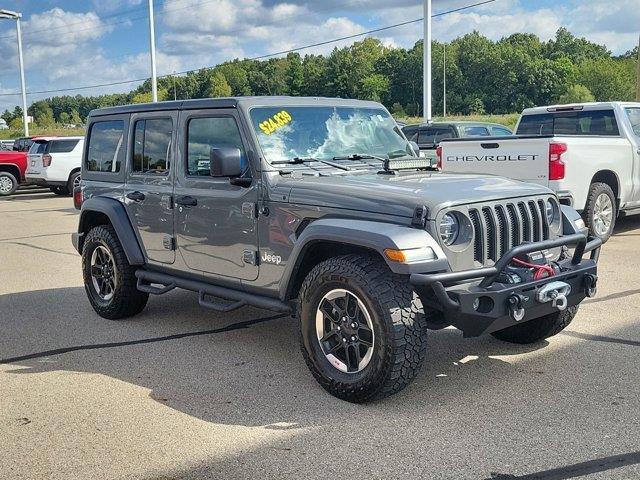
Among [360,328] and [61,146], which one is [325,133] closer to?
[360,328]

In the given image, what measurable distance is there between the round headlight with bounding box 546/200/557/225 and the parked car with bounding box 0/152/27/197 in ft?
67.0

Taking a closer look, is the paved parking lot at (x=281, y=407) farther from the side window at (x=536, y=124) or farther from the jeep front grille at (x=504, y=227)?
the side window at (x=536, y=124)

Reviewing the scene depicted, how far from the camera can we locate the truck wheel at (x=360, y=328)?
4.04 metres

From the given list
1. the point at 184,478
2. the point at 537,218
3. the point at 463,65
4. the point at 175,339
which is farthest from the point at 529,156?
the point at 463,65

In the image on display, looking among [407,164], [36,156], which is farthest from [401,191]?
[36,156]

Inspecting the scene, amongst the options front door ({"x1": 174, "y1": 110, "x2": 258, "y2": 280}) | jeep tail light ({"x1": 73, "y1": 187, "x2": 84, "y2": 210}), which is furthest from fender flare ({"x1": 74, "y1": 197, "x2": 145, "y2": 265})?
front door ({"x1": 174, "y1": 110, "x2": 258, "y2": 280})

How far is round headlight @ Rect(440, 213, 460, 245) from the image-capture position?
4.18 metres

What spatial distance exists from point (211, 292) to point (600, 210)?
6367mm

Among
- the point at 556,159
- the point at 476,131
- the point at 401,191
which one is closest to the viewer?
the point at 401,191

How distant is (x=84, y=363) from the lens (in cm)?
526

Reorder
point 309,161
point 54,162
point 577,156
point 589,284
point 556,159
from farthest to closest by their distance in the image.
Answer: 1. point 54,162
2. point 577,156
3. point 556,159
4. point 309,161
5. point 589,284

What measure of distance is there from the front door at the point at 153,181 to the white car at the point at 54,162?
15.2 meters

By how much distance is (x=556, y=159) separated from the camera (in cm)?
857

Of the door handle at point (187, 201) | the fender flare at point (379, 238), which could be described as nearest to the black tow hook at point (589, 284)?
the fender flare at point (379, 238)
